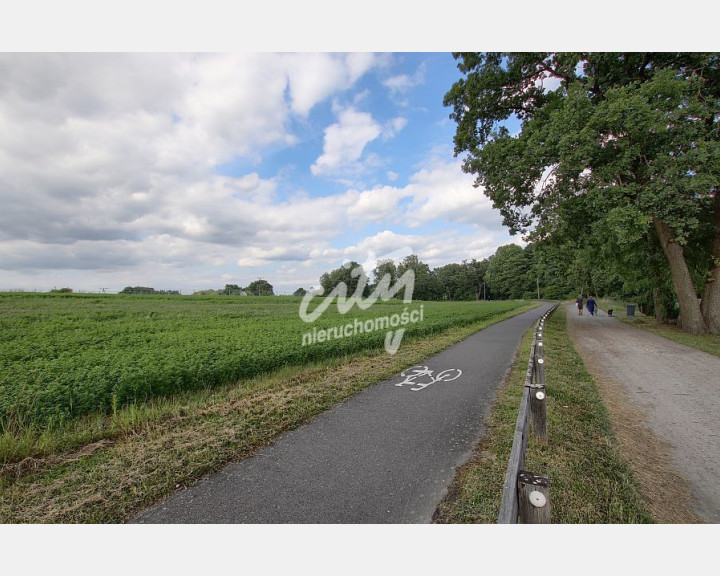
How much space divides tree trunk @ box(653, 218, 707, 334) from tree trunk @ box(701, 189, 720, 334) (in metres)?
0.35

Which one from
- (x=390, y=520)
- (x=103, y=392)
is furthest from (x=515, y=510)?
(x=103, y=392)

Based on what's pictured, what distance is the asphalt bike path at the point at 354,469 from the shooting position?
107 inches

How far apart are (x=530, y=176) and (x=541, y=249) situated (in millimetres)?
6672

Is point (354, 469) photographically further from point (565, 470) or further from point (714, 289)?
point (714, 289)

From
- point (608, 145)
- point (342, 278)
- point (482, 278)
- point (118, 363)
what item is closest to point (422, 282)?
point (482, 278)

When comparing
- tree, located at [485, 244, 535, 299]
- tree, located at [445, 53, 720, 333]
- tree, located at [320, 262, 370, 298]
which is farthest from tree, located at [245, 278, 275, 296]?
tree, located at [445, 53, 720, 333]

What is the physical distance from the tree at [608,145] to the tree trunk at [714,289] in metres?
0.05

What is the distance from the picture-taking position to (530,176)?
529 inches

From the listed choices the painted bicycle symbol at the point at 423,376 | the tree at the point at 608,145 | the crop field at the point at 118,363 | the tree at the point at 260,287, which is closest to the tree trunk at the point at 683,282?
the tree at the point at 608,145

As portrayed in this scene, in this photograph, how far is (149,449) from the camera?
376 centimetres

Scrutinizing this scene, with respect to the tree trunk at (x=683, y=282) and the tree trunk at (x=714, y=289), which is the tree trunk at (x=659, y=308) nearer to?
the tree trunk at (x=714, y=289)

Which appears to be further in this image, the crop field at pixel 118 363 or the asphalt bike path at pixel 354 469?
the crop field at pixel 118 363

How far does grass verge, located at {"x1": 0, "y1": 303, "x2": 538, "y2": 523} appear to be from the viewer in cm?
286

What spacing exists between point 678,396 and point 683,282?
1217cm
